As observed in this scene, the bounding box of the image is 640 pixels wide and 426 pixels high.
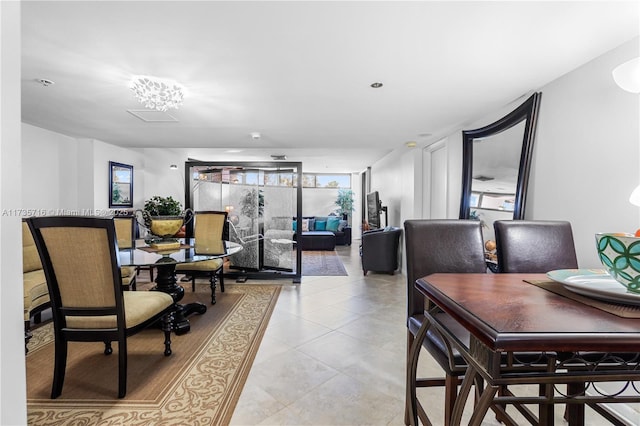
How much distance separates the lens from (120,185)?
199 inches

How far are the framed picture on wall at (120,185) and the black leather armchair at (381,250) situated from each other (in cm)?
415

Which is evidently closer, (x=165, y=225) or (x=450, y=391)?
(x=450, y=391)

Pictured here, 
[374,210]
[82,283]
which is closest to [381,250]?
[374,210]

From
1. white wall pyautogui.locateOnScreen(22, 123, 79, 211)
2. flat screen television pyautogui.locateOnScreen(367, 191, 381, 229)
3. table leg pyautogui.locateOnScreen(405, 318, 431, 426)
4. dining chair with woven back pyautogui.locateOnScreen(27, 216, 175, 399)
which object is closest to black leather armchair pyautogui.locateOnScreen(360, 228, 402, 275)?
flat screen television pyautogui.locateOnScreen(367, 191, 381, 229)

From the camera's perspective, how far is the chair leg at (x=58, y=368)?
183 cm

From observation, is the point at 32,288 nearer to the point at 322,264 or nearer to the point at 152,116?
the point at 152,116

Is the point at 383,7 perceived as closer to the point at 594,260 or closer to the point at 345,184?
the point at 594,260

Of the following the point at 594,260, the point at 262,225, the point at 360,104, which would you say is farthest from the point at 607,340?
the point at 262,225

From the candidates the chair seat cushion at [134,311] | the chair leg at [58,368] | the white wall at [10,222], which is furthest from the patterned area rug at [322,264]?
Answer: the white wall at [10,222]

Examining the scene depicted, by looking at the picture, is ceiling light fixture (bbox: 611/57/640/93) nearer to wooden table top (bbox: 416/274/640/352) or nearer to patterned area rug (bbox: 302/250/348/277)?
wooden table top (bbox: 416/274/640/352)

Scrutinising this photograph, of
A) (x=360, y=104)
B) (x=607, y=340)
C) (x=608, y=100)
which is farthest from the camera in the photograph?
(x=360, y=104)

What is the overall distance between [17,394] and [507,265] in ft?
6.73

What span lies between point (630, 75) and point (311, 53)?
65.1 inches

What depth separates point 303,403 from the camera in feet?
5.96
